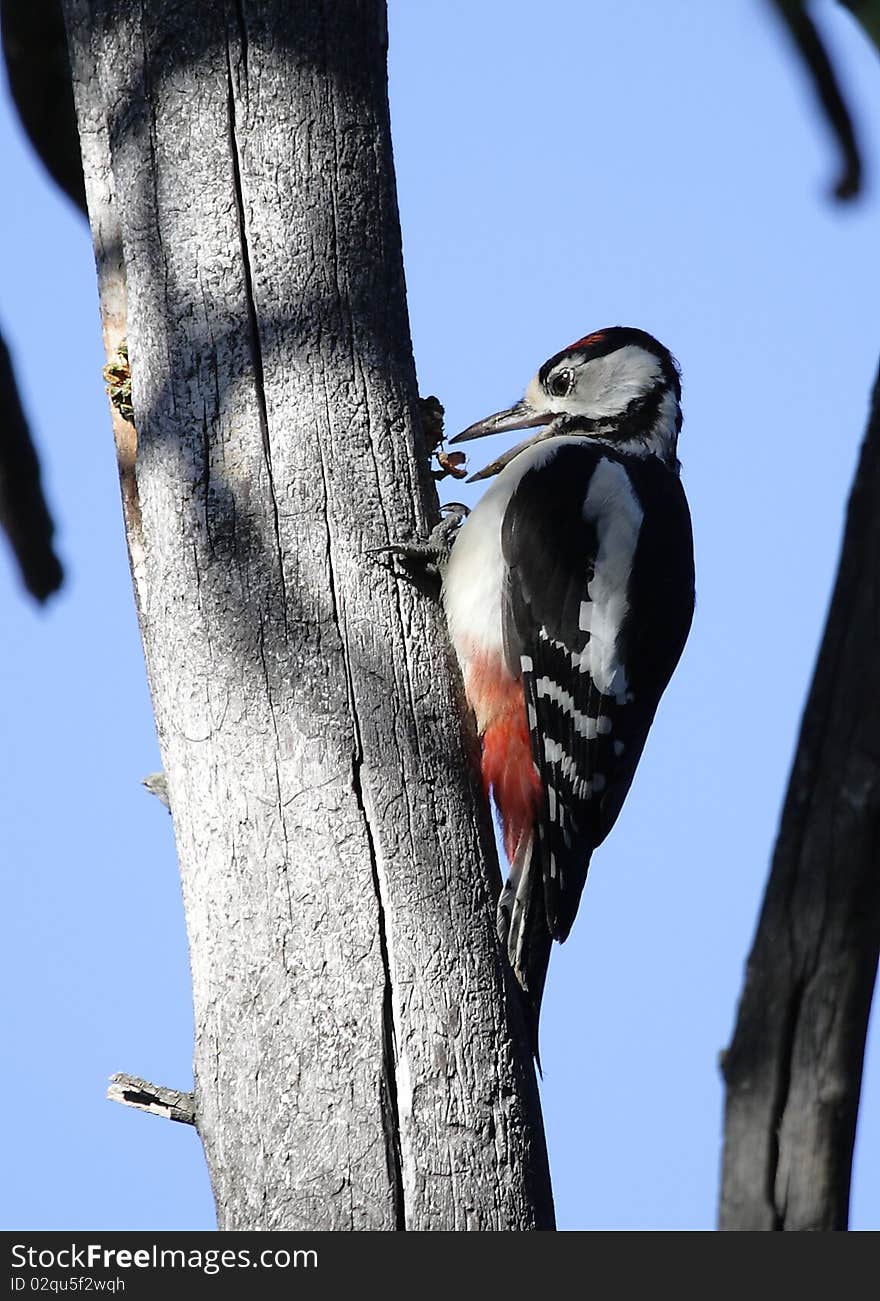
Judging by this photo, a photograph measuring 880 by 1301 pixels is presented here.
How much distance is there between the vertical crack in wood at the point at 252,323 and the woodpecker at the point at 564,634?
406 millimetres

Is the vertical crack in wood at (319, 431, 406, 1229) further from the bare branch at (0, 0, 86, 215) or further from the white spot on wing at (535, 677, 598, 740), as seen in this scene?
the bare branch at (0, 0, 86, 215)

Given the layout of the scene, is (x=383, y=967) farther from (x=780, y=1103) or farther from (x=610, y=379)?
(x=610, y=379)

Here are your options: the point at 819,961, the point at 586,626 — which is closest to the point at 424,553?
the point at 586,626

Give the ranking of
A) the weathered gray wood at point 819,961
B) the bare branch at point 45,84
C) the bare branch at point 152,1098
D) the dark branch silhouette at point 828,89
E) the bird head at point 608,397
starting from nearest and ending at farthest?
1. the weathered gray wood at point 819,961
2. the bare branch at point 152,1098
3. the dark branch silhouette at point 828,89
4. the bare branch at point 45,84
5. the bird head at point 608,397

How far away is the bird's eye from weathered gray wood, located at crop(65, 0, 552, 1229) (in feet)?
3.85

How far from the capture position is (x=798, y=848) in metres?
1.46

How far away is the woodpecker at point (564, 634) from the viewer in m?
3.07

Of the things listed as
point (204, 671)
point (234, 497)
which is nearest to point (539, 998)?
point (204, 671)

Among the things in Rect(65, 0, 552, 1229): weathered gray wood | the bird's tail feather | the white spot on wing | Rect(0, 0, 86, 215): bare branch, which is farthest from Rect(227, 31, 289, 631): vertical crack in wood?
Rect(0, 0, 86, 215): bare branch

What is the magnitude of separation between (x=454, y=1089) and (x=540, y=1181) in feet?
0.72

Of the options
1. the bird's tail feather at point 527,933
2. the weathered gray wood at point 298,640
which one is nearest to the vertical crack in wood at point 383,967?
the weathered gray wood at point 298,640

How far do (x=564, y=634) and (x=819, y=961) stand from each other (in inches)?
75.7

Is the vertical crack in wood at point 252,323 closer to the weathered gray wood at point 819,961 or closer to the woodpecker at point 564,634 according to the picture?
the woodpecker at point 564,634
